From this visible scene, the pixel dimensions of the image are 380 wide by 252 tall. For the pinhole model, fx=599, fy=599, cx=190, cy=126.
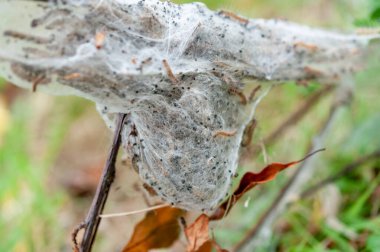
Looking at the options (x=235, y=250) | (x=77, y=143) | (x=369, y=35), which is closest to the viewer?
(x=369, y=35)

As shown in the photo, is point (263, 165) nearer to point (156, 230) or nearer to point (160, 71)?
point (156, 230)

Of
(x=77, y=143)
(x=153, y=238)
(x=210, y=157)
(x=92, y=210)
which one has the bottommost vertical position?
(x=77, y=143)

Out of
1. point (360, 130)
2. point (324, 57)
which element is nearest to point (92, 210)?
point (324, 57)

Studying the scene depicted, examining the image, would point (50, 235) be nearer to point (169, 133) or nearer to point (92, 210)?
point (92, 210)

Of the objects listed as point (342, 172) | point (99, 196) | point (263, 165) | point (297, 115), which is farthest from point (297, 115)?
point (99, 196)

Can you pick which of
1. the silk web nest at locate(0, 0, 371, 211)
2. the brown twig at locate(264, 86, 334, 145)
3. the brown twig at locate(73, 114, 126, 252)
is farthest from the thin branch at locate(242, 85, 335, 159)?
the brown twig at locate(73, 114, 126, 252)

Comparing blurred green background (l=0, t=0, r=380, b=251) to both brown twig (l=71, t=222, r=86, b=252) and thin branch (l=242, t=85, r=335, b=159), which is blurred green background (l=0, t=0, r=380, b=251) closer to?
thin branch (l=242, t=85, r=335, b=159)

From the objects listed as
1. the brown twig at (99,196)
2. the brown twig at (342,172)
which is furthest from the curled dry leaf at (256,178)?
the brown twig at (342,172)
